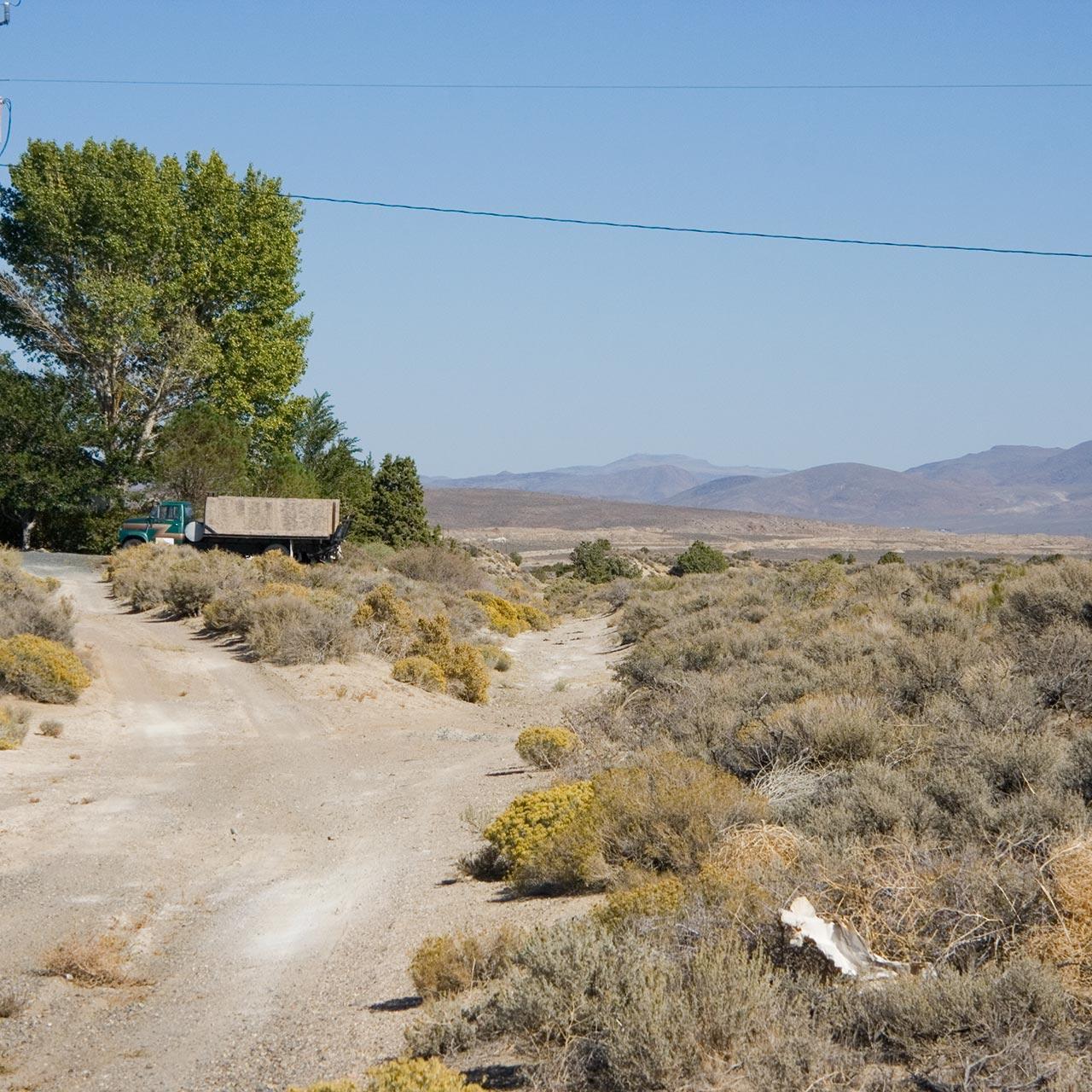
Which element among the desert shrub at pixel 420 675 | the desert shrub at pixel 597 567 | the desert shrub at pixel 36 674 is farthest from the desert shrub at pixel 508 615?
the desert shrub at pixel 597 567

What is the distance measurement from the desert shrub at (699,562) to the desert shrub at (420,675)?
109 ft

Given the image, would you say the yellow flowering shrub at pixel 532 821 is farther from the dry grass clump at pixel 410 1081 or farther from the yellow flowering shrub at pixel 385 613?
the yellow flowering shrub at pixel 385 613

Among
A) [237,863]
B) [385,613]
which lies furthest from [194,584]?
[237,863]

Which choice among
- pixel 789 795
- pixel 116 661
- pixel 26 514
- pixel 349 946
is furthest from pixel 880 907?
pixel 26 514

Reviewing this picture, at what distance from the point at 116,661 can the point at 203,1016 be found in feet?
48.4

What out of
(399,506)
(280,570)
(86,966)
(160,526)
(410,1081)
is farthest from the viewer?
(399,506)

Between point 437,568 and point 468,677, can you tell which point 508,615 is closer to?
point 437,568

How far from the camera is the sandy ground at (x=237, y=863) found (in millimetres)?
6363

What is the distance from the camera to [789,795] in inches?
341

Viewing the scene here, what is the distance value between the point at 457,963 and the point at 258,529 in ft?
102

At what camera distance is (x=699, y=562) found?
54.1 metres

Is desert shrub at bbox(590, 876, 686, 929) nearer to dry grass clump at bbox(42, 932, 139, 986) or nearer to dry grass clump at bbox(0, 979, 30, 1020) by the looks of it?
dry grass clump at bbox(42, 932, 139, 986)

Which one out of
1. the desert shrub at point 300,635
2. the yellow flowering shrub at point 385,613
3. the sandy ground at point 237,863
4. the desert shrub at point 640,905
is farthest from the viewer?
the yellow flowering shrub at point 385,613

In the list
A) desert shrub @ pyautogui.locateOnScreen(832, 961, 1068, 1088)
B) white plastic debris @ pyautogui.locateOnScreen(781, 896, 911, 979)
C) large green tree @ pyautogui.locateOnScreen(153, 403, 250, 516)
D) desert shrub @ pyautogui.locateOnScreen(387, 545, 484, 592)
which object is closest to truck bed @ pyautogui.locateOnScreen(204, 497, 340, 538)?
desert shrub @ pyautogui.locateOnScreen(387, 545, 484, 592)
